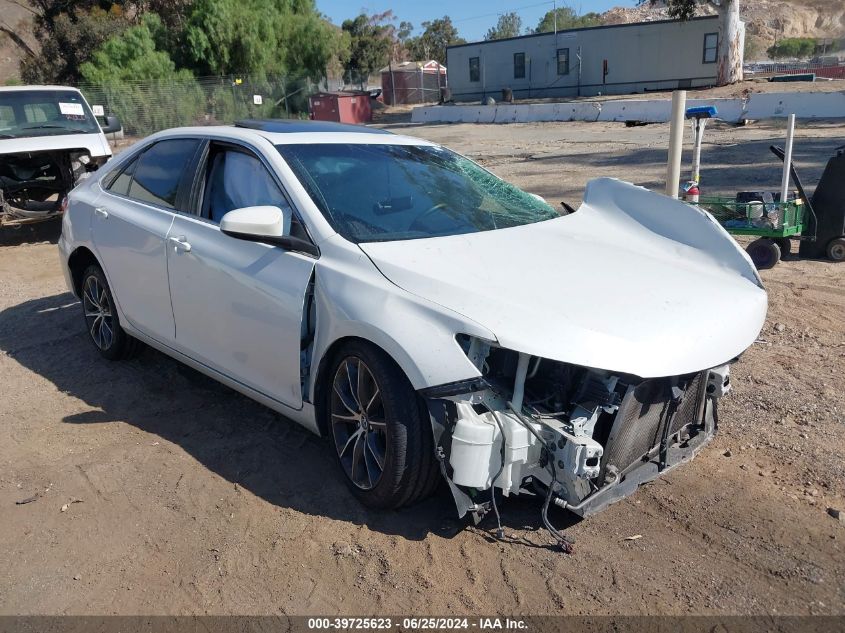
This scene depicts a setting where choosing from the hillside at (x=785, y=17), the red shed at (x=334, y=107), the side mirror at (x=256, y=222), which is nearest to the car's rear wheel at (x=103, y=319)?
the side mirror at (x=256, y=222)

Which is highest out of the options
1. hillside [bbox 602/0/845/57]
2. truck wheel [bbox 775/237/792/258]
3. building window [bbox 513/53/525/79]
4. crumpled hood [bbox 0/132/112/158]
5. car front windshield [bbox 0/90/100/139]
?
hillside [bbox 602/0/845/57]

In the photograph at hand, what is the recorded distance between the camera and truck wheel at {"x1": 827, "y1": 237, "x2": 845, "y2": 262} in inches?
290

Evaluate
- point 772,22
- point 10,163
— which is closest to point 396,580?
point 10,163

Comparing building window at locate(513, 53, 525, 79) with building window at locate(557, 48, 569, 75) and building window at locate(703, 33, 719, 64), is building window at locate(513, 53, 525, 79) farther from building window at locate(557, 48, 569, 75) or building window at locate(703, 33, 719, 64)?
building window at locate(703, 33, 719, 64)

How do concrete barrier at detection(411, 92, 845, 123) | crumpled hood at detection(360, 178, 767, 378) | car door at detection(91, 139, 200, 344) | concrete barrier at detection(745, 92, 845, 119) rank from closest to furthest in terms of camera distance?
crumpled hood at detection(360, 178, 767, 378) → car door at detection(91, 139, 200, 344) → concrete barrier at detection(745, 92, 845, 119) → concrete barrier at detection(411, 92, 845, 123)

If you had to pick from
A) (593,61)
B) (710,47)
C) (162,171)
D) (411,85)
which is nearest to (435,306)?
(162,171)

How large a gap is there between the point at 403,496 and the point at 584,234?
5.74 ft

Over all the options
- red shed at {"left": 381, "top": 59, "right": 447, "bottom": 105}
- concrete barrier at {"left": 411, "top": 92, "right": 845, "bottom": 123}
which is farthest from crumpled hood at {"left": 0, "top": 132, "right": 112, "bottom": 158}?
red shed at {"left": 381, "top": 59, "right": 447, "bottom": 105}

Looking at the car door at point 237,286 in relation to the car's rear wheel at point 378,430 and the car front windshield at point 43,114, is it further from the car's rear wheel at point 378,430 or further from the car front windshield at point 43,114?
the car front windshield at point 43,114

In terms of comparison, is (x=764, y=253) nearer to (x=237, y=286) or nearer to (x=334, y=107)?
(x=237, y=286)

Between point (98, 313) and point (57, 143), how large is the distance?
21.0 ft

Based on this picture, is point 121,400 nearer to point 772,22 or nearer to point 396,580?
point 396,580

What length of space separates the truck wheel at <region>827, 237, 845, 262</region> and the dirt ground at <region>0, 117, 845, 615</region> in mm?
2592

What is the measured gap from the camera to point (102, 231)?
16.6 feet
